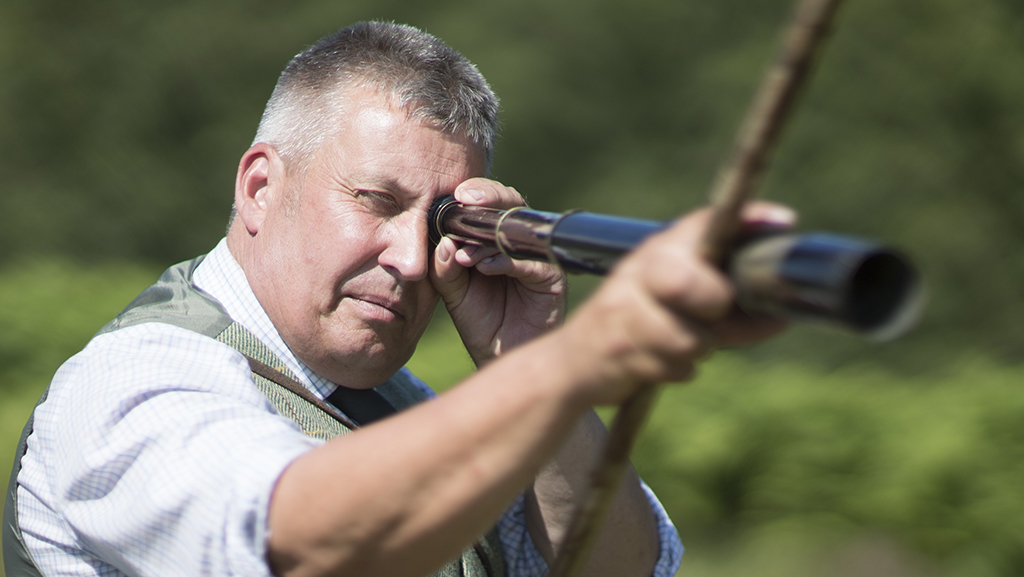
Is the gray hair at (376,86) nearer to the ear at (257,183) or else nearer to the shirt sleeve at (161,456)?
the ear at (257,183)

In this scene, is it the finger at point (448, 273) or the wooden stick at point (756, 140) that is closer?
the wooden stick at point (756, 140)

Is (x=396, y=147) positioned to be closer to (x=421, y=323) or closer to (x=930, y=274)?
(x=421, y=323)

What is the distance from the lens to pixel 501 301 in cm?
219

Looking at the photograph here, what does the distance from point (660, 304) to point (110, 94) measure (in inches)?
476

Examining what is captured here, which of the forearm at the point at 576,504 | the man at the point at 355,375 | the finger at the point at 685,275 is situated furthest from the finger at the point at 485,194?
the finger at the point at 685,275

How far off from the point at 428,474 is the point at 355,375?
3.24 feet

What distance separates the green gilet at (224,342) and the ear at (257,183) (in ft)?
0.63

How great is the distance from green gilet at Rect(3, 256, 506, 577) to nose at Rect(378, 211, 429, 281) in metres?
0.30

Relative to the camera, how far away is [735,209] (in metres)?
0.85

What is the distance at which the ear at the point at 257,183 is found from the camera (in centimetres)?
206

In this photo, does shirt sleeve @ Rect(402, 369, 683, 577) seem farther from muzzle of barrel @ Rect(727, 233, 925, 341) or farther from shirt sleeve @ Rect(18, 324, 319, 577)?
muzzle of barrel @ Rect(727, 233, 925, 341)

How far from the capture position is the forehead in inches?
75.9

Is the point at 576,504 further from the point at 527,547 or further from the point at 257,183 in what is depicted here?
the point at 257,183

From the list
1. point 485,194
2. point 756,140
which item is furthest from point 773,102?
point 485,194
